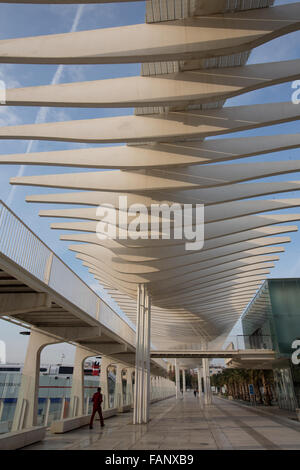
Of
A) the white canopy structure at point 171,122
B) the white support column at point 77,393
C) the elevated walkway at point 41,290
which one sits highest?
the white canopy structure at point 171,122

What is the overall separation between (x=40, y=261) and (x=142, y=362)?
10.7 m

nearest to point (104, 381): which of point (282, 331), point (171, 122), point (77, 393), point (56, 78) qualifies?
point (77, 393)

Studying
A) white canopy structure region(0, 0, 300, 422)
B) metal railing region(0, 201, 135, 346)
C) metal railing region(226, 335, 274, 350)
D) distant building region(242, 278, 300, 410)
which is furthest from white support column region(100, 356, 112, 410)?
metal railing region(0, 201, 135, 346)

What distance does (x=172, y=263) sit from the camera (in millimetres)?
16188

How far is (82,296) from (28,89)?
7839 mm

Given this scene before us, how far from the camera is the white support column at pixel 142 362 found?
1611 cm

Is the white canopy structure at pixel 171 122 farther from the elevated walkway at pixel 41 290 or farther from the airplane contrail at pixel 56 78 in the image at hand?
the elevated walkway at pixel 41 290

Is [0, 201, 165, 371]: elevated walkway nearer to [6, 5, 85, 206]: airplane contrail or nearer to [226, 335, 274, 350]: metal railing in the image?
[6, 5, 85, 206]: airplane contrail

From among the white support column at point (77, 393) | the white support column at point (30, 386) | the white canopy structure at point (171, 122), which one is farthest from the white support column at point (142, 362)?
the white support column at point (30, 386)

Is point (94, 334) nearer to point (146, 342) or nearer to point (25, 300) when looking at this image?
point (146, 342)

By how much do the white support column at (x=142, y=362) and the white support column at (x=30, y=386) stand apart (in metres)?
5.60

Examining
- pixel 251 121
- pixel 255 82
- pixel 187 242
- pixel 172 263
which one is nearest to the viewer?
pixel 255 82
